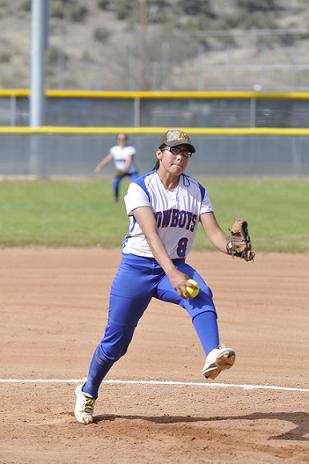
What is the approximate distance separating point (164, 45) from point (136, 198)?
33.1 m

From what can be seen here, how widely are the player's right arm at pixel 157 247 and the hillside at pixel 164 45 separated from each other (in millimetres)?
30947

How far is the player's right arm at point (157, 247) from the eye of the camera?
698 cm

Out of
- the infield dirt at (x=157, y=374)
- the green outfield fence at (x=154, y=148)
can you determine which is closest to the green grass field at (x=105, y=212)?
the green outfield fence at (x=154, y=148)

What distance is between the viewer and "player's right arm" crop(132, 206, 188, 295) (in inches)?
275

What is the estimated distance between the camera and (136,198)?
738cm

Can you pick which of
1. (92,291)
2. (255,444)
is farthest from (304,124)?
(255,444)

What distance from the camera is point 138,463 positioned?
6.88 metres

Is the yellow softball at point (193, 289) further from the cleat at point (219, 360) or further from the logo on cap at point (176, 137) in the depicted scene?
the logo on cap at point (176, 137)

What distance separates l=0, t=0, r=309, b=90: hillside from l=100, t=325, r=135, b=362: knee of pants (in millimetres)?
30787

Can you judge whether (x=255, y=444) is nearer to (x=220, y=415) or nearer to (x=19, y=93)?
(x=220, y=415)

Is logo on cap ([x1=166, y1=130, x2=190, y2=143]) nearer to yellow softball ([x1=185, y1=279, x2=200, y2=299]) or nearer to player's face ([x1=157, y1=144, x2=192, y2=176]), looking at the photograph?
player's face ([x1=157, y1=144, x2=192, y2=176])

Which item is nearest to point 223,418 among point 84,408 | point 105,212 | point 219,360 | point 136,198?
point 84,408

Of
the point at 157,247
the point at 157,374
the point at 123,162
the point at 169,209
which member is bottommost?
the point at 157,374

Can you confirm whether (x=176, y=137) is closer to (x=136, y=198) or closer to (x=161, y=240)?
(x=136, y=198)
